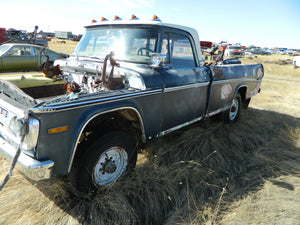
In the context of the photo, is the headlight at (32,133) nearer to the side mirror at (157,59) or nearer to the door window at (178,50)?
the side mirror at (157,59)

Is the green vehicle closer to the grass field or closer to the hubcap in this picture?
the hubcap

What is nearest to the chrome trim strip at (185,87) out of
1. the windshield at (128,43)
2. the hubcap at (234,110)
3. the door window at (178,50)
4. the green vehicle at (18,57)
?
the door window at (178,50)

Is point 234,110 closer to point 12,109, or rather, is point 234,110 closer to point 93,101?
point 93,101

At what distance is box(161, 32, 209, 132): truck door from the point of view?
120 inches

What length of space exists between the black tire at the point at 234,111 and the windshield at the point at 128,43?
2.68 meters

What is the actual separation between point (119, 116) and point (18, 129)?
3.75 feet

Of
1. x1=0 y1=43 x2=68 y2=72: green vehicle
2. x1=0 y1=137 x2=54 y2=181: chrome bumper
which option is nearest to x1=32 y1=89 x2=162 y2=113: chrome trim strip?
x1=0 y1=137 x2=54 y2=181: chrome bumper

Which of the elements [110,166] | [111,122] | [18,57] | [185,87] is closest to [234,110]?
[185,87]

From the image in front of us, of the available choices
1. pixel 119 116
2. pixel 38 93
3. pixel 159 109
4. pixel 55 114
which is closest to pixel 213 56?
pixel 159 109

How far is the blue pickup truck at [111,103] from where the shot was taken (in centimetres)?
196

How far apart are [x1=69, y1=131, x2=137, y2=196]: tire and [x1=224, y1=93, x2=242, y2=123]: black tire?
2969 mm

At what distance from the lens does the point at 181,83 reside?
3.16 metres

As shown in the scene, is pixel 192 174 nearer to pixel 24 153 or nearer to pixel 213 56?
pixel 24 153

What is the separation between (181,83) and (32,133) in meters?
2.03
